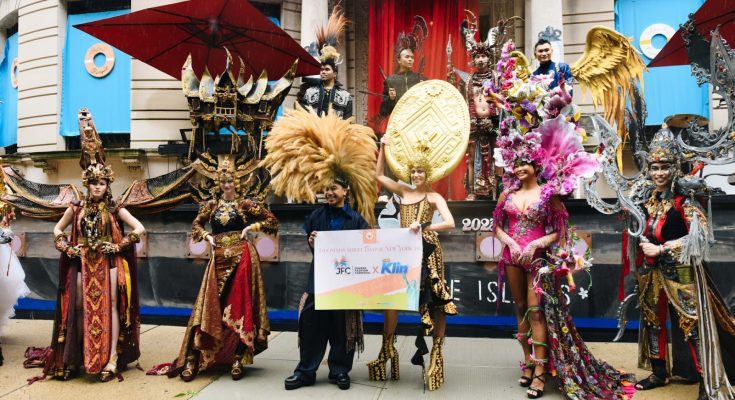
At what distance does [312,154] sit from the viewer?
4.31 m

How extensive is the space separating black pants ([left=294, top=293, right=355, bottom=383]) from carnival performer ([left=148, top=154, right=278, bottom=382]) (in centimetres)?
60

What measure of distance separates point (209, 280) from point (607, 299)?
4829 mm

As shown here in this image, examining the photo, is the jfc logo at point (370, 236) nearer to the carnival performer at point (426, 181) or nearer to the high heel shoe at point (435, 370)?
the carnival performer at point (426, 181)

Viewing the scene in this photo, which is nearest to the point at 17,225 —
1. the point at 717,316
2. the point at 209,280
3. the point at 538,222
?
the point at 209,280

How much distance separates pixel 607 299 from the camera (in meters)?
6.36

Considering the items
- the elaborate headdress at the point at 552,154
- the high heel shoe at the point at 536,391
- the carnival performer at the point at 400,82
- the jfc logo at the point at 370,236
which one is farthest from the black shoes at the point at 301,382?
the carnival performer at the point at 400,82

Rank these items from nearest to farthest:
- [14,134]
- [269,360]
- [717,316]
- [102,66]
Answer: [717,316], [269,360], [102,66], [14,134]

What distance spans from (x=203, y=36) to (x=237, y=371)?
5.57 metres

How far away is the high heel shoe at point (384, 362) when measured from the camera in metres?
4.52

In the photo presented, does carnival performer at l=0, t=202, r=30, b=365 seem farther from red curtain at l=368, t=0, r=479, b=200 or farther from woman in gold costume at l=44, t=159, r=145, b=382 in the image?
red curtain at l=368, t=0, r=479, b=200

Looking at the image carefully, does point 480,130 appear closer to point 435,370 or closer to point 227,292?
point 435,370

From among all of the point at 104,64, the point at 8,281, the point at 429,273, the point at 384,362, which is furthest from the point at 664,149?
the point at 104,64

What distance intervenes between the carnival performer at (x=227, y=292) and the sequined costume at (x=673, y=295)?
11.5 ft

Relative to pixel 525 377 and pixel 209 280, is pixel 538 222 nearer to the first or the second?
pixel 525 377
